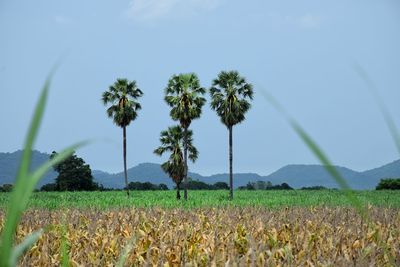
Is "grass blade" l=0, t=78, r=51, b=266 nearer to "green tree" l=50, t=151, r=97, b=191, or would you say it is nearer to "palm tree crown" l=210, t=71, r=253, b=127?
"palm tree crown" l=210, t=71, r=253, b=127

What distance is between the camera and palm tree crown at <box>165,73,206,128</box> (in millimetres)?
57562

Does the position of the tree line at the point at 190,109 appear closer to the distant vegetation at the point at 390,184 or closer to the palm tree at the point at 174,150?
the palm tree at the point at 174,150

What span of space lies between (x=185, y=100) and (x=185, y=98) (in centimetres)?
22

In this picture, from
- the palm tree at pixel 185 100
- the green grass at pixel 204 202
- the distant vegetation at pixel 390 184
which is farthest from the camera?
the distant vegetation at pixel 390 184

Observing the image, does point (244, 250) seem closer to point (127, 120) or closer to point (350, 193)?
point (350, 193)

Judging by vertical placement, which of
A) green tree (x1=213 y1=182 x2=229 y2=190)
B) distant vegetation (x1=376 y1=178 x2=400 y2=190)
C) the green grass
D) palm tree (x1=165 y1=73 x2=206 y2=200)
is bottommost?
the green grass

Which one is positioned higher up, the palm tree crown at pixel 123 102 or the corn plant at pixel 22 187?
the palm tree crown at pixel 123 102

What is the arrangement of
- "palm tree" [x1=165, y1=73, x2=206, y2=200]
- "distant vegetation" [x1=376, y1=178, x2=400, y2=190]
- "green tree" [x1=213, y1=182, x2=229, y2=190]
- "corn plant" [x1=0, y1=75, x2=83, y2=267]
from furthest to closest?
"green tree" [x1=213, y1=182, x2=229, y2=190], "distant vegetation" [x1=376, y1=178, x2=400, y2=190], "palm tree" [x1=165, y1=73, x2=206, y2=200], "corn plant" [x1=0, y1=75, x2=83, y2=267]

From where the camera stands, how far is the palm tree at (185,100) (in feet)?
189

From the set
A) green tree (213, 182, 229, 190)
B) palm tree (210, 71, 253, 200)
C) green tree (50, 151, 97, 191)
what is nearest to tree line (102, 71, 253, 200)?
palm tree (210, 71, 253, 200)

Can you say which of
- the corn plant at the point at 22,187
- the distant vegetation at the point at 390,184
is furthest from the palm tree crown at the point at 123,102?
the corn plant at the point at 22,187

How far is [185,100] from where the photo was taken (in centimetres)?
5825

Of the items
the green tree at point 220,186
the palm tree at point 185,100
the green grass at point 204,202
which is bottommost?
the green grass at point 204,202

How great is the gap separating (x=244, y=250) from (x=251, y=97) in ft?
170
